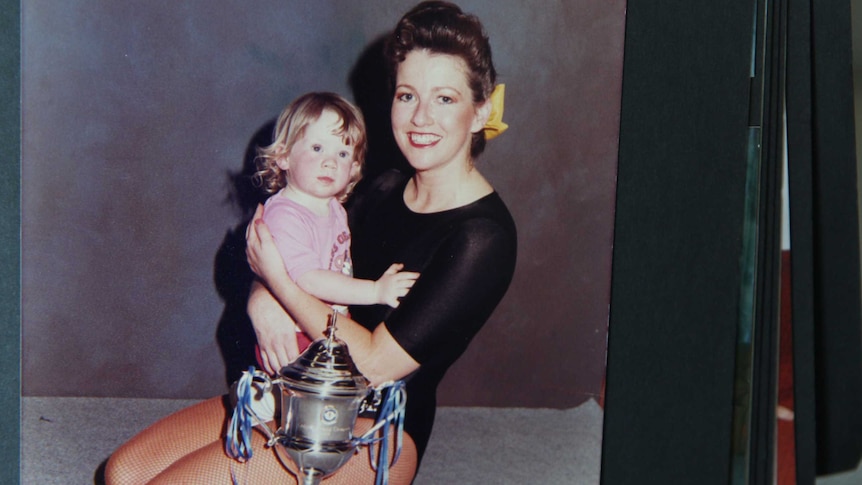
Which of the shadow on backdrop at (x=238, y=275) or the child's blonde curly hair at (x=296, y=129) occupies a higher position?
the child's blonde curly hair at (x=296, y=129)

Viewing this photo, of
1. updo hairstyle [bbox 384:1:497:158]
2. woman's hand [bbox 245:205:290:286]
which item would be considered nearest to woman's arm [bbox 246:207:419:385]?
woman's hand [bbox 245:205:290:286]

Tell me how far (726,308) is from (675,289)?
0.20 feet

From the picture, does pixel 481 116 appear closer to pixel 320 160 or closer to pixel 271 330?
pixel 320 160

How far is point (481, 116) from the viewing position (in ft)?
2.78

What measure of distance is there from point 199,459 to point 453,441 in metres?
0.27

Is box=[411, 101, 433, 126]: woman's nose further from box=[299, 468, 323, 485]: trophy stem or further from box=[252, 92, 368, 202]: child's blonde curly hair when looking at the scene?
box=[299, 468, 323, 485]: trophy stem

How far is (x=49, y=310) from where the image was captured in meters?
0.82

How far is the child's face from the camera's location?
2.65 feet

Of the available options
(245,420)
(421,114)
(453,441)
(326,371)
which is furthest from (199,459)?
(421,114)

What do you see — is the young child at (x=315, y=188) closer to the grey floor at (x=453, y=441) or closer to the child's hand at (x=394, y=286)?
the child's hand at (x=394, y=286)

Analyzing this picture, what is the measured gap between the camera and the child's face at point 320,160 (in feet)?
2.65
